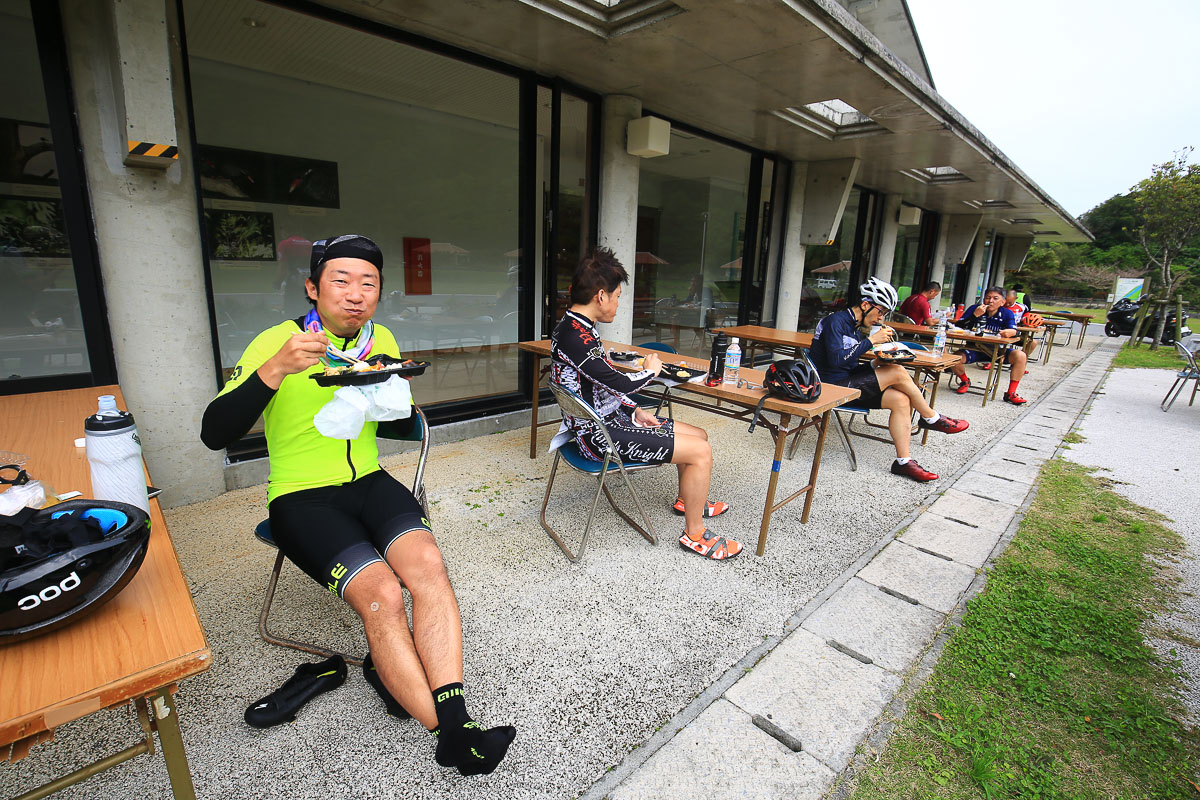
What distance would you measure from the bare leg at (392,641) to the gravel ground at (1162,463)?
265 centimetres

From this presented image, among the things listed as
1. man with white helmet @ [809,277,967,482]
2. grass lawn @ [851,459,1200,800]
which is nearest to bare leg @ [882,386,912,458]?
man with white helmet @ [809,277,967,482]

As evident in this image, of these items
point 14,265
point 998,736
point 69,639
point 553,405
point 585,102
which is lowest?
point 998,736

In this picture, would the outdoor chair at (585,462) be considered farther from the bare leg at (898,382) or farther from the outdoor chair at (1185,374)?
the outdoor chair at (1185,374)

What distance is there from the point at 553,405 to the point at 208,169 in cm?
460

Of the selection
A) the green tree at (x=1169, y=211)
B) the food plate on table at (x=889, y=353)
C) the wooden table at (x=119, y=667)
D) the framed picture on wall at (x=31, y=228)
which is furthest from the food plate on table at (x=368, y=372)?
the green tree at (x=1169, y=211)

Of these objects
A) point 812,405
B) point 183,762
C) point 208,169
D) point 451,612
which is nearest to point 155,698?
point 183,762

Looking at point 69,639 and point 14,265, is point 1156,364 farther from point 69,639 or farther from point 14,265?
point 14,265

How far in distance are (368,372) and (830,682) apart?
1968mm

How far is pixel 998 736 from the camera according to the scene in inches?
70.9

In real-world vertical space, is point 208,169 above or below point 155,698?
above

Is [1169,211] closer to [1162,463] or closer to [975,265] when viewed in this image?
[975,265]

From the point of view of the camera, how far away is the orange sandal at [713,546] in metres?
2.78

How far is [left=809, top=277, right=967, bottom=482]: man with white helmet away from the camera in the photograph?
12.5 ft

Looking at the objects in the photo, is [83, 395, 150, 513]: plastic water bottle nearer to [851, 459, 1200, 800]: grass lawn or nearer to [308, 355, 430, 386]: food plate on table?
[308, 355, 430, 386]: food plate on table
